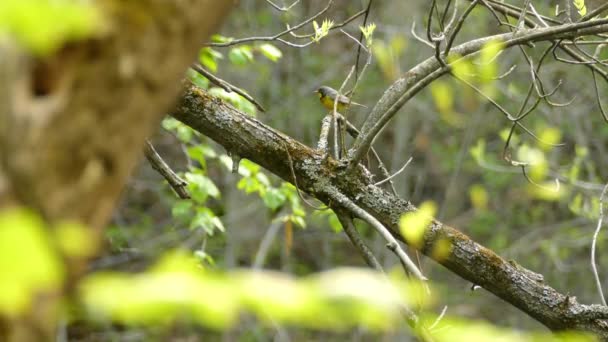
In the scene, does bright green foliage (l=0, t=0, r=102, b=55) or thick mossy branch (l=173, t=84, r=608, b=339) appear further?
thick mossy branch (l=173, t=84, r=608, b=339)

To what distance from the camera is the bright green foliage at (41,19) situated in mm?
551

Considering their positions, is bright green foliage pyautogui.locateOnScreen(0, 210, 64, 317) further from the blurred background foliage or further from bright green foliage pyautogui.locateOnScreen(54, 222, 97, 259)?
the blurred background foliage

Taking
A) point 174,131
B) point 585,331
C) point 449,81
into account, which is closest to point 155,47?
point 585,331

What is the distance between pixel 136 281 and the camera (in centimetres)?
65

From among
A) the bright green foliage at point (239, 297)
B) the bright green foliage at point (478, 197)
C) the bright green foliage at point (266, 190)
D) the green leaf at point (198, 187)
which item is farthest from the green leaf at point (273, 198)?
the bright green foliage at point (239, 297)

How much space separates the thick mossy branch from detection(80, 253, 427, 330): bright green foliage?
1.72 meters

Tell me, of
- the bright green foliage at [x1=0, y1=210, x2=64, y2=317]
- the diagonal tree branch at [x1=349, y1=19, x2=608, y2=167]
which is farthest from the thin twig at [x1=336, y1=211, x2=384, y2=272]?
the bright green foliage at [x1=0, y1=210, x2=64, y2=317]

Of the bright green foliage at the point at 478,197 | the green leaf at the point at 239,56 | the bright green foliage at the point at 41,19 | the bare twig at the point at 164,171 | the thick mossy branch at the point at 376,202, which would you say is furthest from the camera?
the green leaf at the point at 239,56

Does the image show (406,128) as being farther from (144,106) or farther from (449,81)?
(144,106)

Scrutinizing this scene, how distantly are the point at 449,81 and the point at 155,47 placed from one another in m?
6.58

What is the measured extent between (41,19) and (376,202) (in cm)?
190

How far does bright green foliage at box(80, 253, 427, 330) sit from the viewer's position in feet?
1.99

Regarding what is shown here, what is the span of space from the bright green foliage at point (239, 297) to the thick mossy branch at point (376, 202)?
1.72m

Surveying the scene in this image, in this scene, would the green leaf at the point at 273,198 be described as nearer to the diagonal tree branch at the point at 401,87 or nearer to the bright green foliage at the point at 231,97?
the bright green foliage at the point at 231,97
